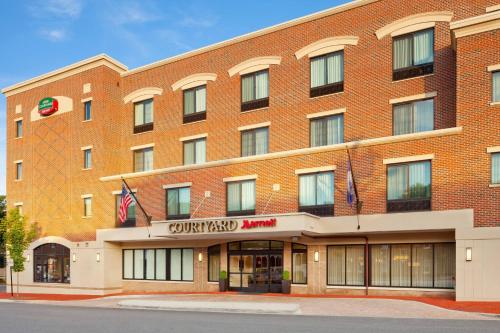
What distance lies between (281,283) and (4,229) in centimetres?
2249

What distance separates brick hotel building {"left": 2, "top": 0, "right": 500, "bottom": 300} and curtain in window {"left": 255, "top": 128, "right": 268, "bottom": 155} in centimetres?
10

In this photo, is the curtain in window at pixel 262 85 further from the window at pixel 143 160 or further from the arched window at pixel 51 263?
the arched window at pixel 51 263

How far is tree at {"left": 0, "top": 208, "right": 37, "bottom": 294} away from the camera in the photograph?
118 feet

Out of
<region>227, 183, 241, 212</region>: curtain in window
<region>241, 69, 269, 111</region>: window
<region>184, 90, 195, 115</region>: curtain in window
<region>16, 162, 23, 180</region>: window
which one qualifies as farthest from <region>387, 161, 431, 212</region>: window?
<region>16, 162, 23, 180</region>: window

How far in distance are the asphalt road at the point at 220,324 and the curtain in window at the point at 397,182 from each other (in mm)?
8627

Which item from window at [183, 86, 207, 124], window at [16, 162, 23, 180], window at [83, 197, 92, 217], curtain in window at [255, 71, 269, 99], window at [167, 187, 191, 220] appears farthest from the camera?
window at [16, 162, 23, 180]

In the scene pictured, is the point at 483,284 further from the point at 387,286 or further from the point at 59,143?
the point at 59,143

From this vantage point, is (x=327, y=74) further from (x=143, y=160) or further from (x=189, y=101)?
(x=143, y=160)

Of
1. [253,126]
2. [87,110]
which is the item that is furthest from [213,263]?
[87,110]

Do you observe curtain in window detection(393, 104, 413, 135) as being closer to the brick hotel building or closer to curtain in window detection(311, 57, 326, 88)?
the brick hotel building

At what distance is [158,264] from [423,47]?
21.7m

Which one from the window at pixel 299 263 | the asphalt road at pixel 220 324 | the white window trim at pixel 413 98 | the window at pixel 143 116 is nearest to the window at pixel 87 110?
the window at pixel 143 116

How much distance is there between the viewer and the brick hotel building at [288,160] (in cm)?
2281

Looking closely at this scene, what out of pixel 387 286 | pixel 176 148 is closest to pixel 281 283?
pixel 387 286
